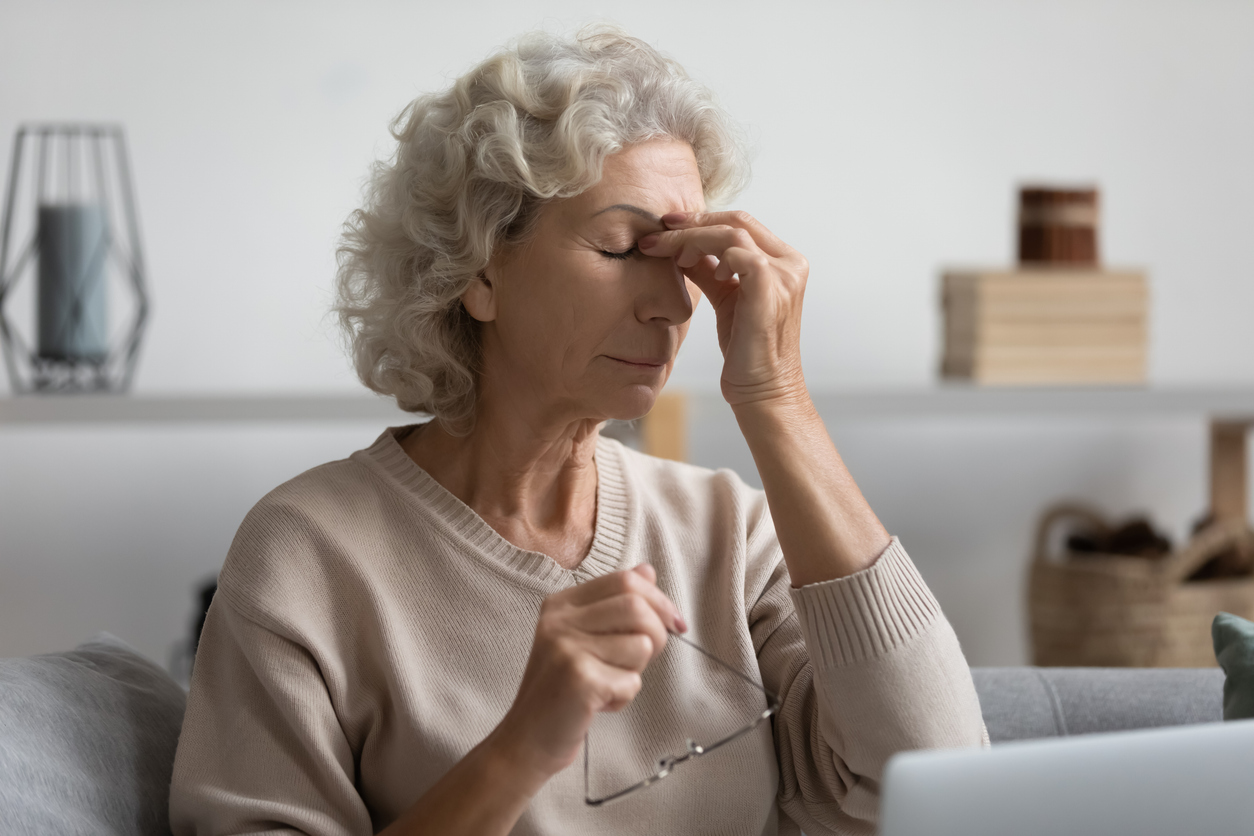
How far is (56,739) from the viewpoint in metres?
1.09

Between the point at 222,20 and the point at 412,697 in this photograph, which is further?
the point at 222,20

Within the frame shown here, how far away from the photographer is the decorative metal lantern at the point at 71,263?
7.16 feet

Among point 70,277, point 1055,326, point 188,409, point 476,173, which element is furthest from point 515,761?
point 1055,326

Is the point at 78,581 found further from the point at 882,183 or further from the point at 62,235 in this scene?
the point at 882,183

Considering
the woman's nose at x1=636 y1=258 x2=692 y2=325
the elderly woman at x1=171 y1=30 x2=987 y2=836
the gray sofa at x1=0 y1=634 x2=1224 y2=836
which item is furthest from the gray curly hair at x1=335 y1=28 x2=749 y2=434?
the gray sofa at x1=0 y1=634 x2=1224 y2=836

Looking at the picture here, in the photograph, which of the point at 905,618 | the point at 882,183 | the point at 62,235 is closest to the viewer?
the point at 905,618

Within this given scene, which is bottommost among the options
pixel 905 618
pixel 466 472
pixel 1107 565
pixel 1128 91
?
pixel 1107 565

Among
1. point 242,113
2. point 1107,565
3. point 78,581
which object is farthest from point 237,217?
point 1107,565

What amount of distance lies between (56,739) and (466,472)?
1.50ft

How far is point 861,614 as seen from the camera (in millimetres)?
1056

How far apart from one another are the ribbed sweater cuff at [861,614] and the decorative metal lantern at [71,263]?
64.7 inches

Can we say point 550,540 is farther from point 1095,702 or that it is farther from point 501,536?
point 1095,702

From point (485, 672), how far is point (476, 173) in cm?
48

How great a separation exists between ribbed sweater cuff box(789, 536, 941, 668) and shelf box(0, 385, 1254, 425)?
3.65 ft
